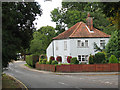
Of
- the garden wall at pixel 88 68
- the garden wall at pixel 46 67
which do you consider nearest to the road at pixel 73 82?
the garden wall at pixel 88 68

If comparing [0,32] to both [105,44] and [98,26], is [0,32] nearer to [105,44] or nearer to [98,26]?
[105,44]

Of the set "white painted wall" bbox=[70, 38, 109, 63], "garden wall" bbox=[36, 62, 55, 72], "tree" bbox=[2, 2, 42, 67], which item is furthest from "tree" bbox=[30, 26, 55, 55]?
"tree" bbox=[2, 2, 42, 67]

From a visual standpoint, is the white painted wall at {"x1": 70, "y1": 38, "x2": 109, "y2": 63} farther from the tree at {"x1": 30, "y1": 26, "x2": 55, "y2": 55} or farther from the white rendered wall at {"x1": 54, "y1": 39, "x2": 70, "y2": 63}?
the tree at {"x1": 30, "y1": 26, "x2": 55, "y2": 55}

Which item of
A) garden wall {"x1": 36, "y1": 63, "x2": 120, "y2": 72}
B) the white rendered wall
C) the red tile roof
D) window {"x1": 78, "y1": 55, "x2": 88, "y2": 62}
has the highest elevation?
the red tile roof

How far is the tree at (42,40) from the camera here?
6972 centimetres

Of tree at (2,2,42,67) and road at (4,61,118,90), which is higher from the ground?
tree at (2,2,42,67)

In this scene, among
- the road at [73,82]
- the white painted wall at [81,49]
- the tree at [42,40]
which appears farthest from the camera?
the tree at [42,40]

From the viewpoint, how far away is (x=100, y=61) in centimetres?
3788

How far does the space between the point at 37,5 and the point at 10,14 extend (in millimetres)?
5141

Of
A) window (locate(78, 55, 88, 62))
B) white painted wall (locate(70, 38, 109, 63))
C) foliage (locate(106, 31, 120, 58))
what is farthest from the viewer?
window (locate(78, 55, 88, 62))

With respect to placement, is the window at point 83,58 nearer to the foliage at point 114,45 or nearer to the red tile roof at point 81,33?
the red tile roof at point 81,33

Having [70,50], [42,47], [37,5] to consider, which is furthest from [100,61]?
[42,47]

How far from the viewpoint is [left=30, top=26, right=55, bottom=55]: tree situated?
6972 cm

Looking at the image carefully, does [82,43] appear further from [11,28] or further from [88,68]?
[11,28]
